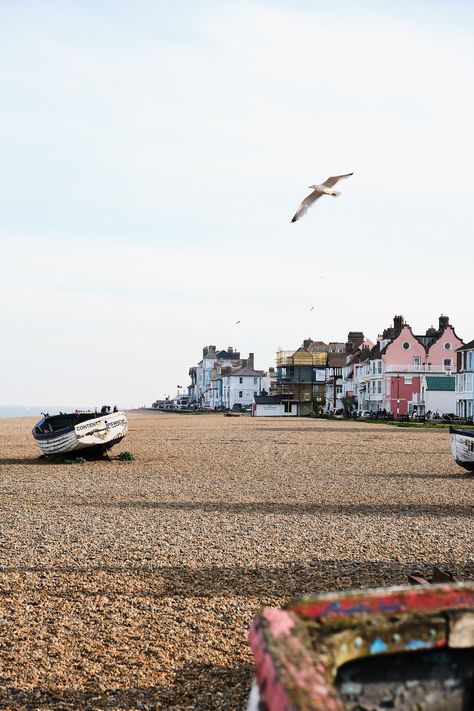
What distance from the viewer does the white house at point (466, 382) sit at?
70.9 meters

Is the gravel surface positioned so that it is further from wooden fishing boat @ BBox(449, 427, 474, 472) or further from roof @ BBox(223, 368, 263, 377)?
roof @ BBox(223, 368, 263, 377)

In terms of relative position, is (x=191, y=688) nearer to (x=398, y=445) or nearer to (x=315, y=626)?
(x=315, y=626)

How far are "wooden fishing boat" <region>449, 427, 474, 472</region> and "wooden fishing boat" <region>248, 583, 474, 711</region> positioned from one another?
723 inches

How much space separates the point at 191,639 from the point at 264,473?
1535cm

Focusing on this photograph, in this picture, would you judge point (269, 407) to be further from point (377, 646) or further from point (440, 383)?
point (377, 646)

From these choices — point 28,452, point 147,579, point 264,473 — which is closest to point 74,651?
point 147,579

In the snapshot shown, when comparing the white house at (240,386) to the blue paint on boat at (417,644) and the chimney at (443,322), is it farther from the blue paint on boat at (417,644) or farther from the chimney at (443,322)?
the blue paint on boat at (417,644)

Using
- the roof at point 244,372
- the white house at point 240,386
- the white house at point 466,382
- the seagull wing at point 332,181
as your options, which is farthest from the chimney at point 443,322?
the seagull wing at point 332,181

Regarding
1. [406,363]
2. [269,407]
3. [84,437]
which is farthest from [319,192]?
[269,407]

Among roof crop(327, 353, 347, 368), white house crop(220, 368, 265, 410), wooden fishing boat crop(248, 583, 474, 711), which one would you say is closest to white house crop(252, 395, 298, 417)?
roof crop(327, 353, 347, 368)

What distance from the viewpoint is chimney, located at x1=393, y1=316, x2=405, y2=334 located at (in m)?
92.8

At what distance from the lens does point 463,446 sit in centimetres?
2180

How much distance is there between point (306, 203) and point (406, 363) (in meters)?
77.1

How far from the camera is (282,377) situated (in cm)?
12150
